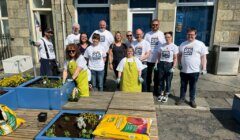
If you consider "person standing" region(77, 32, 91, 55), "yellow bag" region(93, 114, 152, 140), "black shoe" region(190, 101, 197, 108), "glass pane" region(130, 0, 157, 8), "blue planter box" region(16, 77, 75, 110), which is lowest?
"black shoe" region(190, 101, 197, 108)

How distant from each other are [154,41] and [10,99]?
11.5 feet

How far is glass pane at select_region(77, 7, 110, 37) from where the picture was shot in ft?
26.5

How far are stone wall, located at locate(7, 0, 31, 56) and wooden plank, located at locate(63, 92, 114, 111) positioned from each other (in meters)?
6.38

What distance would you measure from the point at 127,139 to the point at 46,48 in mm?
3914

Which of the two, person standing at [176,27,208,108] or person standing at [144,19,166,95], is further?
person standing at [144,19,166,95]

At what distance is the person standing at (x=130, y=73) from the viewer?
174 inches

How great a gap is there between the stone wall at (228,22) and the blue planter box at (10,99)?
6.95 meters

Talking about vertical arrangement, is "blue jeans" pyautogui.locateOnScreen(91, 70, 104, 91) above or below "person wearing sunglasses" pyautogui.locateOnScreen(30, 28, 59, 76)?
below

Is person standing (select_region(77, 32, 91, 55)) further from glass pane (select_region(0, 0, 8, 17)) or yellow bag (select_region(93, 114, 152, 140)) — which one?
glass pane (select_region(0, 0, 8, 17))

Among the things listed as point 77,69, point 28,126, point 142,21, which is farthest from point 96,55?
point 142,21

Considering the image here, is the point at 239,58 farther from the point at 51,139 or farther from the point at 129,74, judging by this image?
the point at 51,139

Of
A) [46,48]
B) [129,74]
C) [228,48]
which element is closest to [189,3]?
[228,48]

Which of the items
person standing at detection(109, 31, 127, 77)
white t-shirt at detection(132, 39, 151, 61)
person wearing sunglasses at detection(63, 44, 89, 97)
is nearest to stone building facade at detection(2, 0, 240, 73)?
person standing at detection(109, 31, 127, 77)

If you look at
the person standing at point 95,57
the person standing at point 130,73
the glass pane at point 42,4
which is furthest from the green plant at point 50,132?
the glass pane at point 42,4
